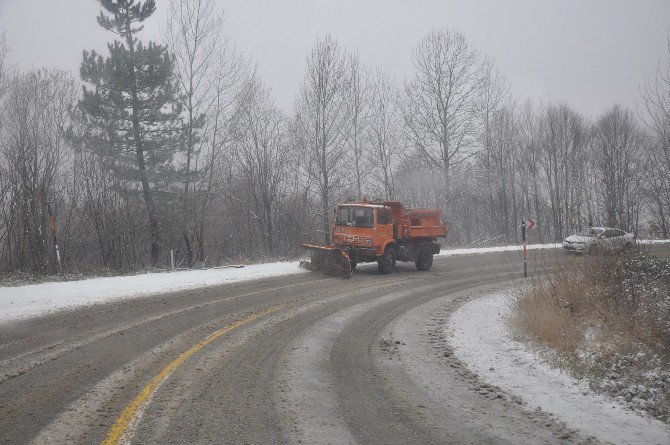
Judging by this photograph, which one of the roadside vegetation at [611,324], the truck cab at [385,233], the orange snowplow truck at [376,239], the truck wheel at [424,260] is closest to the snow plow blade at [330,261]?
the orange snowplow truck at [376,239]

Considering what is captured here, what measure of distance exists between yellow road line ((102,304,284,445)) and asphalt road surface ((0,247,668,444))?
0.06 ft

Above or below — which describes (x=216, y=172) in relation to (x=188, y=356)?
above

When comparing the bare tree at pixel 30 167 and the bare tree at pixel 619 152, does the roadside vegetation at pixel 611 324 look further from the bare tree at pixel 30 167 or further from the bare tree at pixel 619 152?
the bare tree at pixel 619 152

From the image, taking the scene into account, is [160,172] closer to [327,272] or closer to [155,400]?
[327,272]

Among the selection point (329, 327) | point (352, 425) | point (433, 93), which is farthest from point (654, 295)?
point (433, 93)

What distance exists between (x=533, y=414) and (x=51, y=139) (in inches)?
1057

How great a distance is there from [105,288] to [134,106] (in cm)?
1020

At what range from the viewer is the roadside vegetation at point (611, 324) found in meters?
5.07

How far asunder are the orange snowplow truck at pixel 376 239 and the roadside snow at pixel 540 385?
6871mm

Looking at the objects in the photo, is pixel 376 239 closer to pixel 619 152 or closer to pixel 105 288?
pixel 105 288

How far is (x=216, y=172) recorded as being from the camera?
34.0 meters

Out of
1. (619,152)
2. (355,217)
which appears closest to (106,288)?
(355,217)

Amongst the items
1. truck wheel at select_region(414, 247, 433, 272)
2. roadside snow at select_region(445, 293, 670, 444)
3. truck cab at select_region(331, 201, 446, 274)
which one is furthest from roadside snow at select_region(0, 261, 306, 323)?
roadside snow at select_region(445, 293, 670, 444)

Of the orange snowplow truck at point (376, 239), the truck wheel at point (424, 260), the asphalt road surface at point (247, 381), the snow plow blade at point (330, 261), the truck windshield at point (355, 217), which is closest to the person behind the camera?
the asphalt road surface at point (247, 381)
